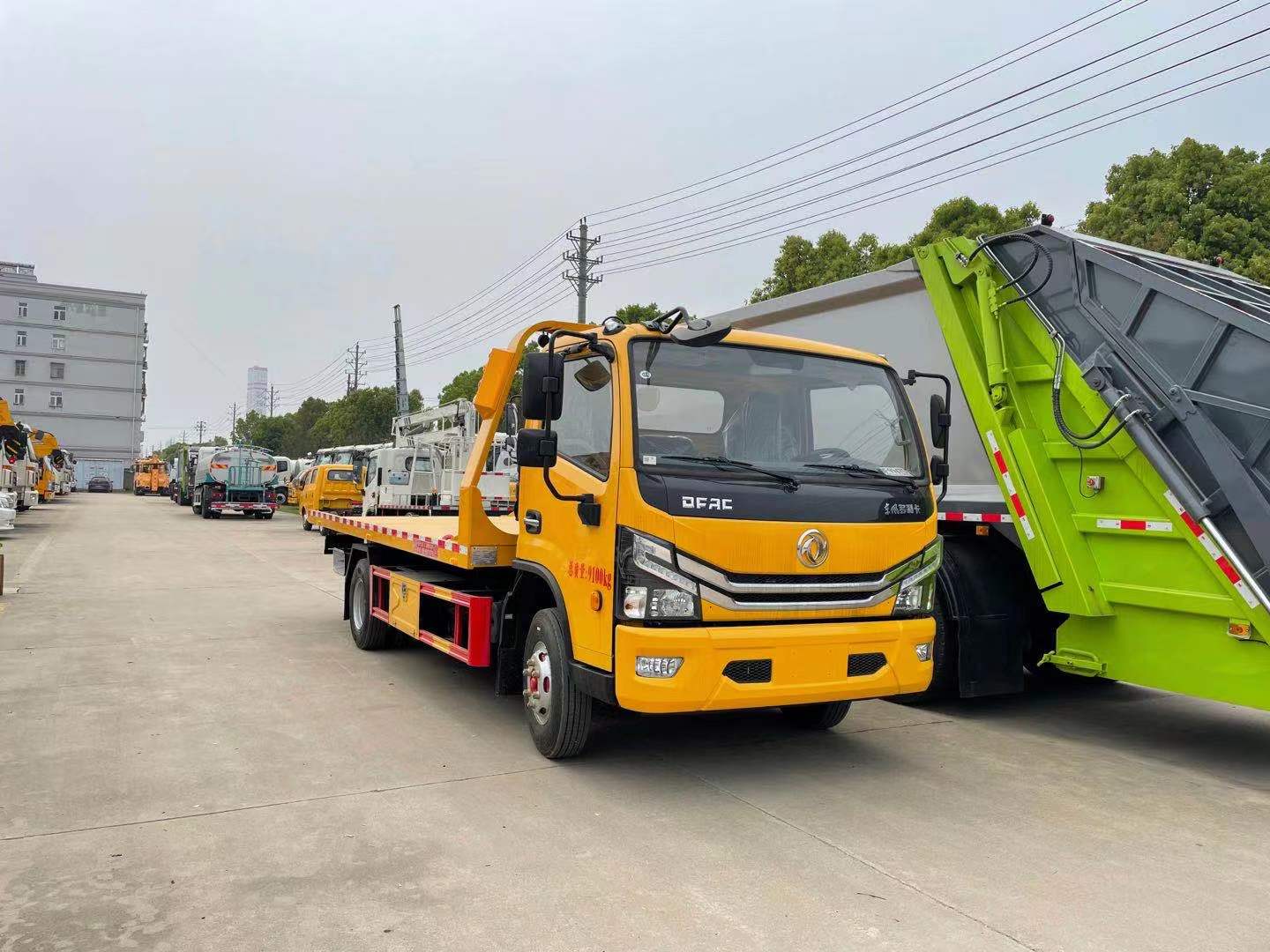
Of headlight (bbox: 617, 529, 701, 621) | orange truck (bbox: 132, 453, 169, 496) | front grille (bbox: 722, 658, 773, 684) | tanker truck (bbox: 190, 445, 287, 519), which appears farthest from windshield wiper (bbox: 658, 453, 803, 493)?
orange truck (bbox: 132, 453, 169, 496)

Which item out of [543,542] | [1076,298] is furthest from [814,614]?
[1076,298]

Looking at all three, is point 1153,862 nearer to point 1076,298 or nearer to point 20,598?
point 1076,298

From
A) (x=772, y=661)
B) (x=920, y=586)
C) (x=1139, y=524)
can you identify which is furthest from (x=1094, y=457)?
(x=772, y=661)

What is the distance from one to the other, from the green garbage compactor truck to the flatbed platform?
215 centimetres

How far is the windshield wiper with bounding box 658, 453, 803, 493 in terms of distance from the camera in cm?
491

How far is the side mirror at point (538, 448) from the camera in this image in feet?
16.8

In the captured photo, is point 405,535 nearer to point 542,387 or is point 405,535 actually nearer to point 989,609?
point 542,387

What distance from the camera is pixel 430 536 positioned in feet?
24.1

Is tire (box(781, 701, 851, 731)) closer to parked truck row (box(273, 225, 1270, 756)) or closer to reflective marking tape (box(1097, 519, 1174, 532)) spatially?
parked truck row (box(273, 225, 1270, 756))

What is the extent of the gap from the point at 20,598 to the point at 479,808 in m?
9.55

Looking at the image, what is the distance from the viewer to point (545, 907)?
3613 millimetres

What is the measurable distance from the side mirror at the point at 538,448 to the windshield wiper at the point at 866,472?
136cm

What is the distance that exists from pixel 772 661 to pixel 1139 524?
2.58 meters

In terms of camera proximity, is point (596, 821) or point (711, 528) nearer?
point (596, 821)
